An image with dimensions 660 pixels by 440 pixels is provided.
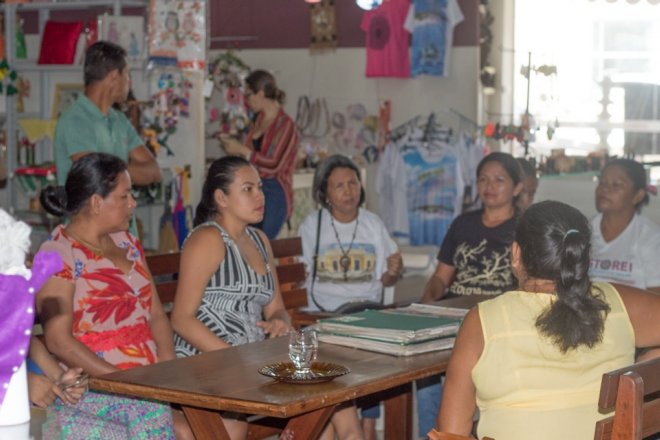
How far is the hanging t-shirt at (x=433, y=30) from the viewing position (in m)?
9.84

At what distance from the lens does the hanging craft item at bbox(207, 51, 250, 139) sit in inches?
377

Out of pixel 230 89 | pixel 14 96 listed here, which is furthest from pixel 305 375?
pixel 230 89

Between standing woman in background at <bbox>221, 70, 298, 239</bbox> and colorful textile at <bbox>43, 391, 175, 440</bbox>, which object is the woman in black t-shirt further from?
standing woman in background at <bbox>221, 70, 298, 239</bbox>

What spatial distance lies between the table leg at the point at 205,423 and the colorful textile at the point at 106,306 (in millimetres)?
605

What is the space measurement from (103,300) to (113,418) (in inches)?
15.9

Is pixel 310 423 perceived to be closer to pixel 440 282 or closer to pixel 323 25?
pixel 440 282

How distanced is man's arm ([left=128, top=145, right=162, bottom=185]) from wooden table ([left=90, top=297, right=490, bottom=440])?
1.77 m

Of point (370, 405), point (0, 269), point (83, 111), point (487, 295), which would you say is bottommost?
point (370, 405)

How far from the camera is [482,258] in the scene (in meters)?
4.47

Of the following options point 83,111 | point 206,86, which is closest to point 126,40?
point 206,86

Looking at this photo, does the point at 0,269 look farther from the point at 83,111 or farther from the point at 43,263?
the point at 83,111

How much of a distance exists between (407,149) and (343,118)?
1386mm

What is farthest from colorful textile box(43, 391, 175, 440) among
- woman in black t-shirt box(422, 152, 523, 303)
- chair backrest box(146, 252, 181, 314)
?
woman in black t-shirt box(422, 152, 523, 303)

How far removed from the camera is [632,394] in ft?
6.84
